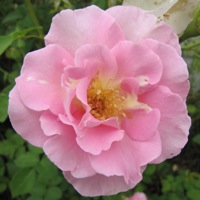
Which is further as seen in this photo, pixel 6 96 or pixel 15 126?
pixel 6 96

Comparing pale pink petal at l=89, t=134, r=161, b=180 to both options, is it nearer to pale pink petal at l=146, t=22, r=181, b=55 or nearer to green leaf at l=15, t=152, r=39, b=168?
pale pink petal at l=146, t=22, r=181, b=55

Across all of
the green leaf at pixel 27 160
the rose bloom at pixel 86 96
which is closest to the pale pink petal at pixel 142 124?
the rose bloom at pixel 86 96

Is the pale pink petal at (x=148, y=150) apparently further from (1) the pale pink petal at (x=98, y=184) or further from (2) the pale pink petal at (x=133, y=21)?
(2) the pale pink petal at (x=133, y=21)

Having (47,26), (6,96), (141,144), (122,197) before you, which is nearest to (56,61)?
(141,144)

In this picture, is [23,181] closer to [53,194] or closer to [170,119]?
[53,194]

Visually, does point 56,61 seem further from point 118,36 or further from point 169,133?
point 169,133

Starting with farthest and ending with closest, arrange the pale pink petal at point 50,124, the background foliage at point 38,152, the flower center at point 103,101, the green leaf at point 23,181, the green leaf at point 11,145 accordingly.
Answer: the green leaf at point 11,145 → the green leaf at point 23,181 → the background foliage at point 38,152 → the flower center at point 103,101 → the pale pink petal at point 50,124
